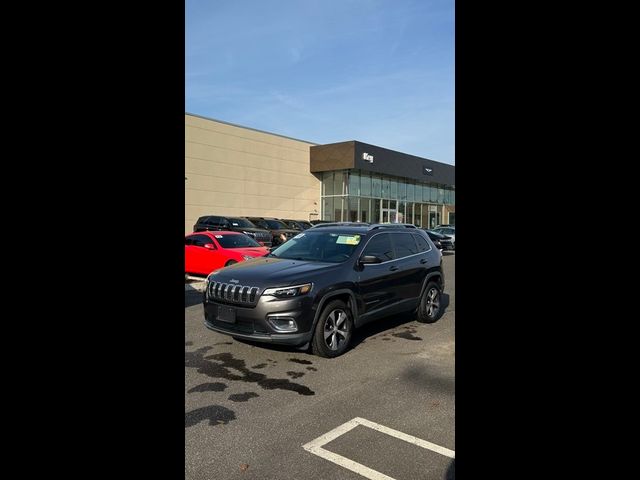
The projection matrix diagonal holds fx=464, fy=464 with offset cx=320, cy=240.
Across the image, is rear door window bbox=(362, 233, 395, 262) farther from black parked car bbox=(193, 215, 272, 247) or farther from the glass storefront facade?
the glass storefront facade

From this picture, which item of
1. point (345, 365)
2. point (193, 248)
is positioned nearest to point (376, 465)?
point (345, 365)

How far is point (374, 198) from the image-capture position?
36.5m

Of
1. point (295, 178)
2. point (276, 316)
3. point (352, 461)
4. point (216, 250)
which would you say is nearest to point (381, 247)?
point (276, 316)

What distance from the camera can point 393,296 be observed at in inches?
262

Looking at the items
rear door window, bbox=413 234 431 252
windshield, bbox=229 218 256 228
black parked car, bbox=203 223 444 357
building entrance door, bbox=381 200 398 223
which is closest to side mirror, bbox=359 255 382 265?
black parked car, bbox=203 223 444 357

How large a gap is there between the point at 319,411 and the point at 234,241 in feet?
27.8

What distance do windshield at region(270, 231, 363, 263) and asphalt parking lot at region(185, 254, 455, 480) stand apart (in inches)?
48.3

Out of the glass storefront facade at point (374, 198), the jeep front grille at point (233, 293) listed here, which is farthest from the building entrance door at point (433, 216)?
the jeep front grille at point (233, 293)

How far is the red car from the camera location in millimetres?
11401

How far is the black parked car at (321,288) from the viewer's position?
17.1ft

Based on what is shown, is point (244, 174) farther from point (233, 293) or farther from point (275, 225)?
point (233, 293)

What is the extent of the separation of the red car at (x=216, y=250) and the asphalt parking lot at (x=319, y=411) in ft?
16.7
